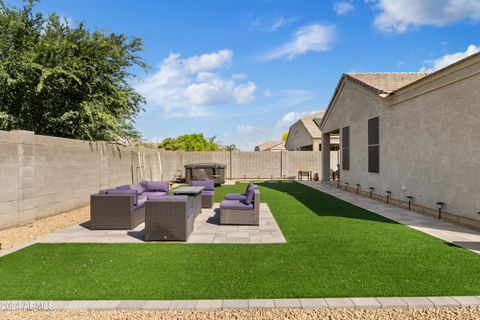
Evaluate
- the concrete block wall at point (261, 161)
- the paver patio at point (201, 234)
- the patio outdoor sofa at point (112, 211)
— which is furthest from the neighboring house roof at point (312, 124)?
the patio outdoor sofa at point (112, 211)

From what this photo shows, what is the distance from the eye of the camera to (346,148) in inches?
633

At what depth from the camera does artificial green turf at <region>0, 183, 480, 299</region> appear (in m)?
3.74

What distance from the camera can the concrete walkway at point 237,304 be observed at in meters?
3.36

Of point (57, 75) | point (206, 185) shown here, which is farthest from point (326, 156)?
point (57, 75)

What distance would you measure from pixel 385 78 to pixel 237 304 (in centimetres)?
1409

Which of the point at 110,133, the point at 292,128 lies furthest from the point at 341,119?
the point at 292,128

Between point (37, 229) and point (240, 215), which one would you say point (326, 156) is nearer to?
point (240, 215)

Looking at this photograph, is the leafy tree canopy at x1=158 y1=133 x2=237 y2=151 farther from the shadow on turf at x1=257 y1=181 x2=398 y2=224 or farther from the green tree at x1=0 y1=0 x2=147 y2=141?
the shadow on turf at x1=257 y1=181 x2=398 y2=224

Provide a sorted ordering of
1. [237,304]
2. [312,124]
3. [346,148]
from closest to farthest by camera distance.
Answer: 1. [237,304]
2. [346,148]
3. [312,124]

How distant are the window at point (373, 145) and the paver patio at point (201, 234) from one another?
265 inches

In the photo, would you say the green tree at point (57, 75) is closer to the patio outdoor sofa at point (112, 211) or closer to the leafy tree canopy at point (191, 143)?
the patio outdoor sofa at point (112, 211)

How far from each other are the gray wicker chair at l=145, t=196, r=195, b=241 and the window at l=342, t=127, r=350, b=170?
11.9m

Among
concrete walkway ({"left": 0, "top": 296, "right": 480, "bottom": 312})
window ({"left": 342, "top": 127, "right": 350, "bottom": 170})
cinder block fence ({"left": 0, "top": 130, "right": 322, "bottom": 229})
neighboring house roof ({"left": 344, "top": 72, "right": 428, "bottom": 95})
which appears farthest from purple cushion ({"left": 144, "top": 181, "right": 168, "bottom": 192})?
window ({"left": 342, "top": 127, "right": 350, "bottom": 170})

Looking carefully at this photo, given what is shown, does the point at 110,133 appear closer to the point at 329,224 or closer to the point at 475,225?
the point at 329,224
